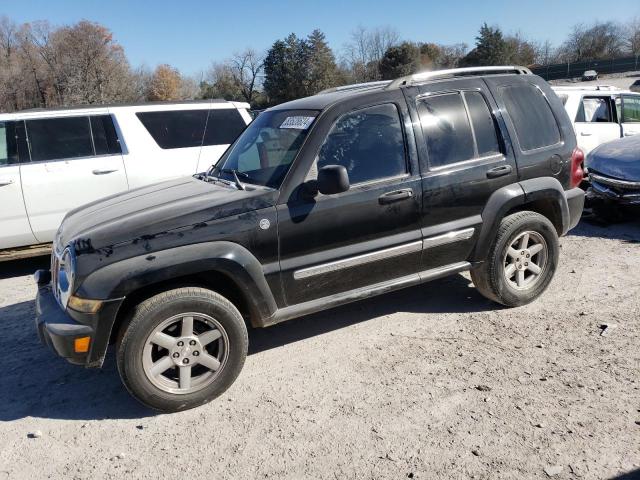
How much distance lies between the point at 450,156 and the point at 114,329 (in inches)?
110

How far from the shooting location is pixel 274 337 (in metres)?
4.39

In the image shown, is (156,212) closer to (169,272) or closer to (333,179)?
(169,272)

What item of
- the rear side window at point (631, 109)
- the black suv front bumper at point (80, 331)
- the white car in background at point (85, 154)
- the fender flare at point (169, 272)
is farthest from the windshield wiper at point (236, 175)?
the rear side window at point (631, 109)

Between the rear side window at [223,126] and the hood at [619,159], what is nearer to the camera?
the hood at [619,159]

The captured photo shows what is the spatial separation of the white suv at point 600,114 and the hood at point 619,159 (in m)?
1.56

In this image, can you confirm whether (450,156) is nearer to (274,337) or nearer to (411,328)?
(411,328)

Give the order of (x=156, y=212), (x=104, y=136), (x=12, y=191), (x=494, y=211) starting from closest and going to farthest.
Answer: (x=156, y=212)
(x=494, y=211)
(x=12, y=191)
(x=104, y=136)

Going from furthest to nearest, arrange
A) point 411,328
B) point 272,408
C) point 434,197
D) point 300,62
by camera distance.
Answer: point 300,62 → point 411,328 → point 434,197 → point 272,408

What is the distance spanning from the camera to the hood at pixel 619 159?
6845 mm

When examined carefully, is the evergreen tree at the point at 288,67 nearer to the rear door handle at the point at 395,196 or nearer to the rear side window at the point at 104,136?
the rear side window at the point at 104,136

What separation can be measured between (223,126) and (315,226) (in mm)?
4206

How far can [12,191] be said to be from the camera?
6.09m

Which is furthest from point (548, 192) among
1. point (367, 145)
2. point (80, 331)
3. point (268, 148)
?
point (80, 331)

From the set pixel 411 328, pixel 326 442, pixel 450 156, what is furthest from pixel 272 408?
pixel 450 156
